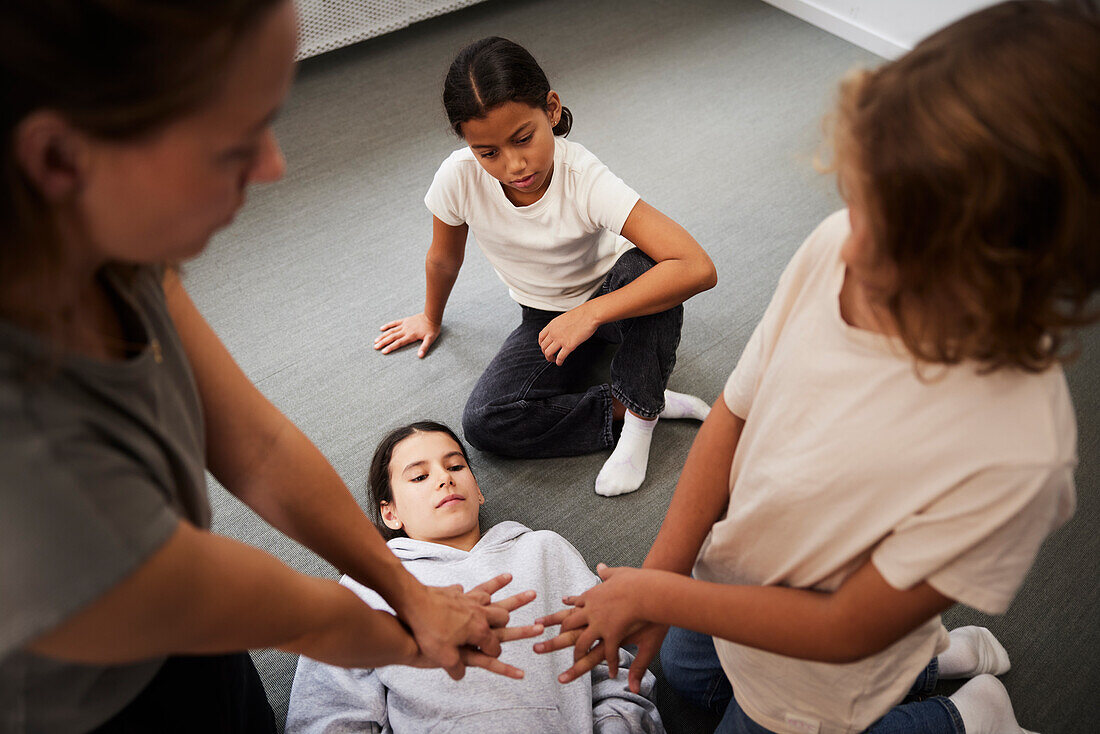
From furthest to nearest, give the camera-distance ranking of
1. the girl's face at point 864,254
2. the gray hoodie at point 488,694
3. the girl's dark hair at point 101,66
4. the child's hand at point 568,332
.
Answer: the child's hand at point 568,332 < the gray hoodie at point 488,694 < the girl's face at point 864,254 < the girl's dark hair at point 101,66

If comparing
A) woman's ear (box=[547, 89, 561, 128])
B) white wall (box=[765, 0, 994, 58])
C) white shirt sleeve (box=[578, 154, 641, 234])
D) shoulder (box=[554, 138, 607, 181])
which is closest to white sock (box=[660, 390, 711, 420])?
white shirt sleeve (box=[578, 154, 641, 234])

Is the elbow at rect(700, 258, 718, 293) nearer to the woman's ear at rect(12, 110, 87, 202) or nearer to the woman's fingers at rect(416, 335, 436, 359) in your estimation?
the woman's fingers at rect(416, 335, 436, 359)

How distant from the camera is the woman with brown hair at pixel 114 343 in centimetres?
44

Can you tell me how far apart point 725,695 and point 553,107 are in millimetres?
1118

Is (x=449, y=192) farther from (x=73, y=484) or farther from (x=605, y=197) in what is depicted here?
(x=73, y=484)

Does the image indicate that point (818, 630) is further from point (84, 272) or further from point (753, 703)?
point (84, 272)

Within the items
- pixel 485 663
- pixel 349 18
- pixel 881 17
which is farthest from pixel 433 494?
pixel 881 17

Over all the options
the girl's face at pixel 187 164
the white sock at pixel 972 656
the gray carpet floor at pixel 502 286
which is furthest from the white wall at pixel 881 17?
the girl's face at pixel 187 164

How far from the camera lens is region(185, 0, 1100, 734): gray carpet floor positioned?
1502 mm

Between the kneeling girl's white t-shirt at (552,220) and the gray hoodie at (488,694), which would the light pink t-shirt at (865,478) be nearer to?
the gray hoodie at (488,694)

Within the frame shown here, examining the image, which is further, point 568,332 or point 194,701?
point 568,332

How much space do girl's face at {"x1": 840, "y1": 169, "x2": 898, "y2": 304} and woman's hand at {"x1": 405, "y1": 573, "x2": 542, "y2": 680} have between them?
0.62 m

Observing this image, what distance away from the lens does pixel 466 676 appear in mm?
1143

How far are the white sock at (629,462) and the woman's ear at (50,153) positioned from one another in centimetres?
126
